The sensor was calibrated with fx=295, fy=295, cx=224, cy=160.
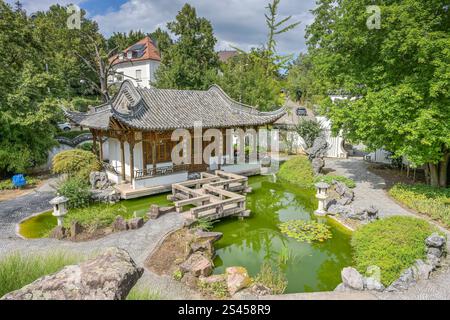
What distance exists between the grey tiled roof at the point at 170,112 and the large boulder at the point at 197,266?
6.80 meters

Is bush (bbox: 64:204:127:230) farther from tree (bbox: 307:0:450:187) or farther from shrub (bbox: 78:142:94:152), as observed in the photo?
tree (bbox: 307:0:450:187)

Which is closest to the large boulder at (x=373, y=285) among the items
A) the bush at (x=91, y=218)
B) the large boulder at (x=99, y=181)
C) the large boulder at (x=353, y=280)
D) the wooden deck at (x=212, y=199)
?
the large boulder at (x=353, y=280)

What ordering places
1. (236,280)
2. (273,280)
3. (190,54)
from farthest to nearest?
1. (190,54)
2. (273,280)
3. (236,280)

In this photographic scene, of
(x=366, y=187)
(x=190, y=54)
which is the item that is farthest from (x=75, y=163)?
(x=190, y=54)

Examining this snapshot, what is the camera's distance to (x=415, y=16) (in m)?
9.66

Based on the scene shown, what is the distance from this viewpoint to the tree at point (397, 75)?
30.8 ft

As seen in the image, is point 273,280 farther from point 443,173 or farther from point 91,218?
point 443,173

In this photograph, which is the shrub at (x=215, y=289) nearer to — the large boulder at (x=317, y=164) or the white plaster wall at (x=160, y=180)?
the white plaster wall at (x=160, y=180)

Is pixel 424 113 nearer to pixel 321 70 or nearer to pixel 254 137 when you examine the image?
pixel 321 70

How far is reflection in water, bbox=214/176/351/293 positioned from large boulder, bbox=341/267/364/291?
0.61 metres

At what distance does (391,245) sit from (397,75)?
703 cm

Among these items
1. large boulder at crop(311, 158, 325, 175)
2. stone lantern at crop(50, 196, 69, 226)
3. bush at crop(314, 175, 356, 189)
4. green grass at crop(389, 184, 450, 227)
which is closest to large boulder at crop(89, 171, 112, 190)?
stone lantern at crop(50, 196, 69, 226)

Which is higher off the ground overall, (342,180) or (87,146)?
(87,146)

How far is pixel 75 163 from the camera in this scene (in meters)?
13.3
